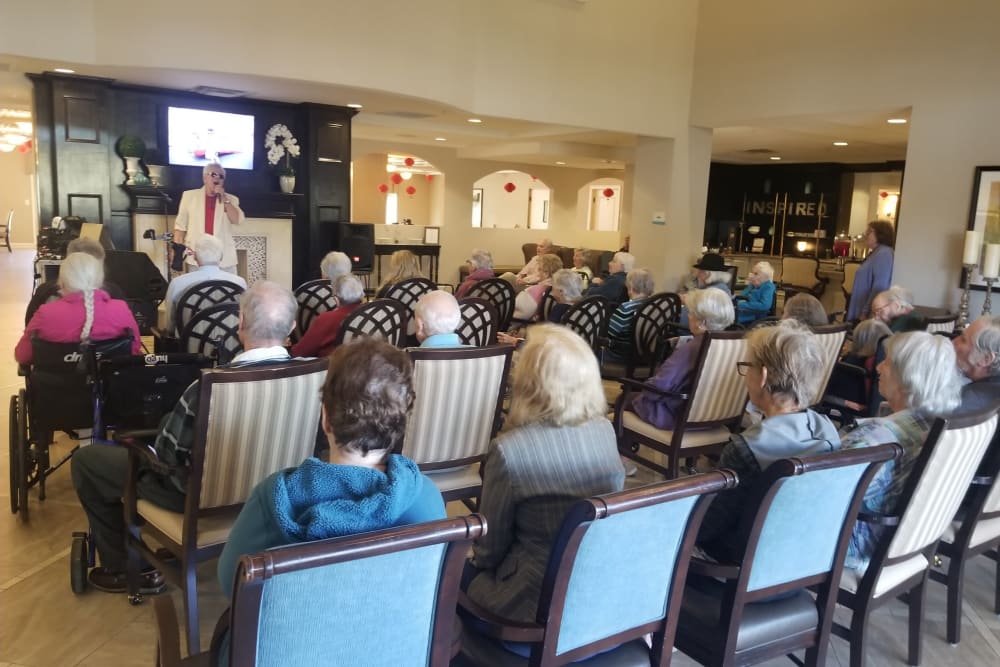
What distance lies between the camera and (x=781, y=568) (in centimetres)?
190

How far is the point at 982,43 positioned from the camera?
6.73 m

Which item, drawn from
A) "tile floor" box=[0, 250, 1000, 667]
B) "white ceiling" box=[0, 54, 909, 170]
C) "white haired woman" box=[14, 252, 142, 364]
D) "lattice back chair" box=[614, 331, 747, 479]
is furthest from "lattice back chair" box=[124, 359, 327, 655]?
"white ceiling" box=[0, 54, 909, 170]

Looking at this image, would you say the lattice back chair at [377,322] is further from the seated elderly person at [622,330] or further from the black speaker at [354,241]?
the black speaker at [354,241]

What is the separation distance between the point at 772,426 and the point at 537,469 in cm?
73

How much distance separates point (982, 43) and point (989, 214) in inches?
60.7

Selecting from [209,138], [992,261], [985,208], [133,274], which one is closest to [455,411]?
[133,274]

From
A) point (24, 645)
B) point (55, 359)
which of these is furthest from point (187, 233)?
point (24, 645)

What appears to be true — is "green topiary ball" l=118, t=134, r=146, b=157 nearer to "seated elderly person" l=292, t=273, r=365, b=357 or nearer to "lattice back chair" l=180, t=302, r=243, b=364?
"seated elderly person" l=292, t=273, r=365, b=357

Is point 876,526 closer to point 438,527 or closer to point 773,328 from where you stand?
point 773,328

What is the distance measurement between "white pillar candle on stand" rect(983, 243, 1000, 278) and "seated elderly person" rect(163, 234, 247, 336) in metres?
5.90

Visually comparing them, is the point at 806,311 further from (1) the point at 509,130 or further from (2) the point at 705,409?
(1) the point at 509,130

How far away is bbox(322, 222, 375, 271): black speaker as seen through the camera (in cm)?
934

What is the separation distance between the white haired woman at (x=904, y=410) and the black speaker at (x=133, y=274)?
460cm

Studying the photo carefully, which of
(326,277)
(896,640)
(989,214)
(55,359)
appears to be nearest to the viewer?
(896,640)
